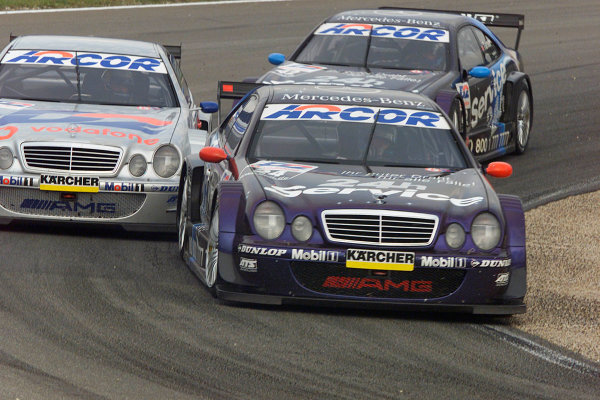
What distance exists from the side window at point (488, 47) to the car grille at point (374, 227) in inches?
274

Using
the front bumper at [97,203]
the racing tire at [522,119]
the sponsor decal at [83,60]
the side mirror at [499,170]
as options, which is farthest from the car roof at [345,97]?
the racing tire at [522,119]

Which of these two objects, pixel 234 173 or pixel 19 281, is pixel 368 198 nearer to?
pixel 234 173

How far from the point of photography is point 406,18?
48.3 feet

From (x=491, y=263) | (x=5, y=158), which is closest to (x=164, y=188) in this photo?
(x=5, y=158)

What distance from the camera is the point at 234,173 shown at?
8.82 meters

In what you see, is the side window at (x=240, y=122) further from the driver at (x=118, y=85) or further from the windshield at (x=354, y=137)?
the driver at (x=118, y=85)

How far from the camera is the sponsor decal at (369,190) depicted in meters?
8.31

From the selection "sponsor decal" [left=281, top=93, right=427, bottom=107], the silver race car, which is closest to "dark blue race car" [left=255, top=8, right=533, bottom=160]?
the silver race car

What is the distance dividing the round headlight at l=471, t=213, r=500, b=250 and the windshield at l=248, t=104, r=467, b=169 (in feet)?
3.08

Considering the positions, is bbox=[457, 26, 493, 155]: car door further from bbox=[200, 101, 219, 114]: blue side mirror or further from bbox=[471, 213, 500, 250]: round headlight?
bbox=[471, 213, 500, 250]: round headlight

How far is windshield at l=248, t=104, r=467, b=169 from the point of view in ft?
30.1

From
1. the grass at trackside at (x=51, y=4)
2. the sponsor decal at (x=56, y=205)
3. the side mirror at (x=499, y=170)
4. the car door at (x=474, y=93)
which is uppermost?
the side mirror at (x=499, y=170)

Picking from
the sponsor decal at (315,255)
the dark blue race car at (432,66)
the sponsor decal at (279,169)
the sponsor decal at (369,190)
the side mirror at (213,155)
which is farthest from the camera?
the dark blue race car at (432,66)

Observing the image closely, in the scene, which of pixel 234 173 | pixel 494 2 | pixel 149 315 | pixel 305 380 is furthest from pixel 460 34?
pixel 494 2
